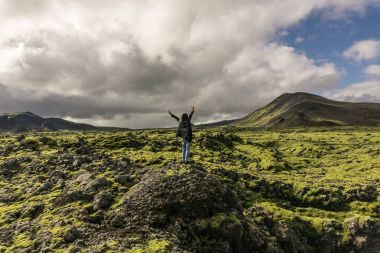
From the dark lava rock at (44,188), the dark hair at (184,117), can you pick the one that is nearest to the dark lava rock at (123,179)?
the dark lava rock at (44,188)

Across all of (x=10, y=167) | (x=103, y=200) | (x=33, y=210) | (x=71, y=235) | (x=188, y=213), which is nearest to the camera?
(x=71, y=235)

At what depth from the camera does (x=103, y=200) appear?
40594 mm

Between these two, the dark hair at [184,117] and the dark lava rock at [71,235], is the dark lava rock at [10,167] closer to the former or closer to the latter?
the dark lava rock at [71,235]

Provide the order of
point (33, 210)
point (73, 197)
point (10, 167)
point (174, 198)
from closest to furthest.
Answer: point (174, 198), point (33, 210), point (73, 197), point (10, 167)

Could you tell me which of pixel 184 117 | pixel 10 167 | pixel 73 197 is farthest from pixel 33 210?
pixel 10 167

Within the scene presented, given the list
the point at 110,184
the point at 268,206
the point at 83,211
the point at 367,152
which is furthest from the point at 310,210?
the point at 367,152

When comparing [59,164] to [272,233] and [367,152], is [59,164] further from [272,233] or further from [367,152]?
[367,152]

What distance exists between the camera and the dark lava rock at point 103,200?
1580 inches

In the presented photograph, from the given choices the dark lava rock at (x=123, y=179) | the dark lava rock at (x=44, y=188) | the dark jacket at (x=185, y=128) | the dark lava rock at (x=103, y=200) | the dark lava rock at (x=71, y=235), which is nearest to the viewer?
the dark lava rock at (x=71, y=235)

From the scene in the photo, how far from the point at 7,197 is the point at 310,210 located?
199 ft

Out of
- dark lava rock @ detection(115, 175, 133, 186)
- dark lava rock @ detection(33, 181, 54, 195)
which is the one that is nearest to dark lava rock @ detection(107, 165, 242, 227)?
dark lava rock @ detection(115, 175, 133, 186)

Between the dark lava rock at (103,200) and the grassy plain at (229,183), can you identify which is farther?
the dark lava rock at (103,200)

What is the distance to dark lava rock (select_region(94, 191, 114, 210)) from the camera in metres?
40.1

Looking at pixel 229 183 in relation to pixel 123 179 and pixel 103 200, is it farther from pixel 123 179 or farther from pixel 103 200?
pixel 103 200
